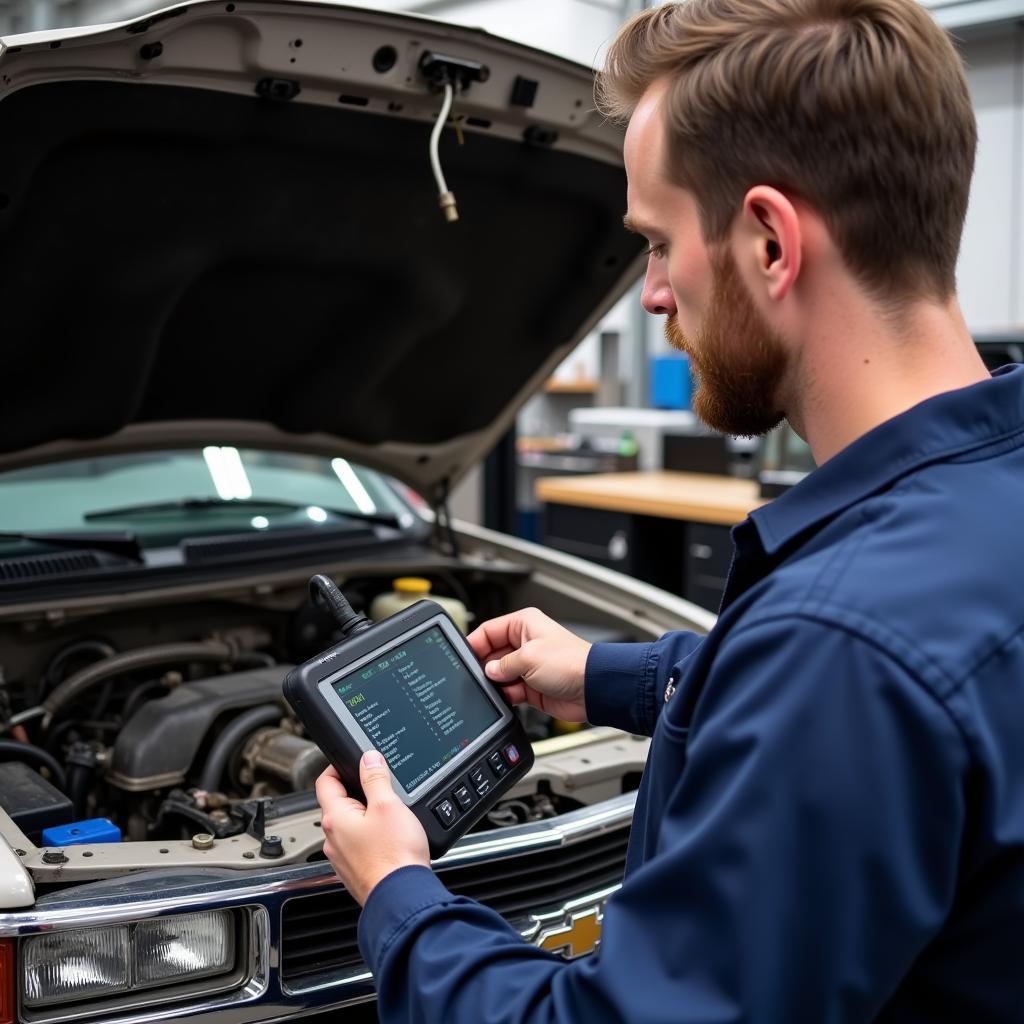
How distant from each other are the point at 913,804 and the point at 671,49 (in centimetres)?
66

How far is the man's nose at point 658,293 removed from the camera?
3.69 ft

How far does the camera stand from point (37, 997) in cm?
143

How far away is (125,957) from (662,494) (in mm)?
3691

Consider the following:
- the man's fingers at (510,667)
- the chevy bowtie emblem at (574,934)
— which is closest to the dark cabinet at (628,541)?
the chevy bowtie emblem at (574,934)

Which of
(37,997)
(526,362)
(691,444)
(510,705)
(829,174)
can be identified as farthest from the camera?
(691,444)

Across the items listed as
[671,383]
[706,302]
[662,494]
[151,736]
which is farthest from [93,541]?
[671,383]

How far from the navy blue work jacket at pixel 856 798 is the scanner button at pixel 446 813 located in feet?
1.19

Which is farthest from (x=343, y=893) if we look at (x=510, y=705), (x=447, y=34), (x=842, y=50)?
(x=447, y=34)

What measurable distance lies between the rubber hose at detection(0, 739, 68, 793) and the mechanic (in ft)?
3.20

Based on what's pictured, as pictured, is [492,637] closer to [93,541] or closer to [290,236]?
[290,236]

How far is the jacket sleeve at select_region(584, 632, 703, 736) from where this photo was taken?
1.45m

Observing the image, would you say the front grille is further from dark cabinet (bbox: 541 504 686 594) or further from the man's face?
dark cabinet (bbox: 541 504 686 594)

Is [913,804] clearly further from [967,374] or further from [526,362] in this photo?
[526,362]

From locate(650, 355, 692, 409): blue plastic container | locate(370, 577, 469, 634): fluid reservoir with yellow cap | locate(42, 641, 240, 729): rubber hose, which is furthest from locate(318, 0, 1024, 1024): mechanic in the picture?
locate(650, 355, 692, 409): blue plastic container
